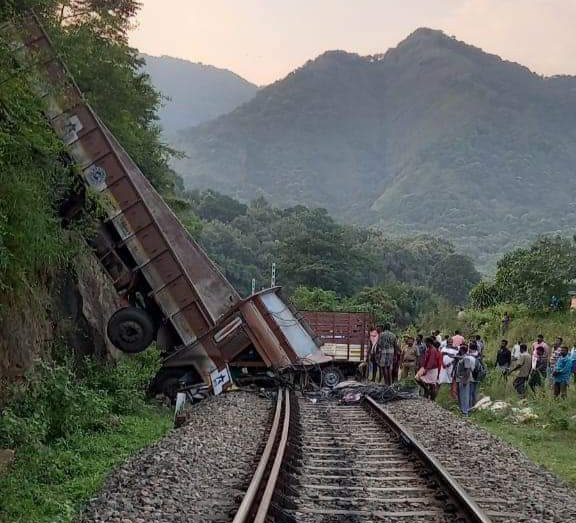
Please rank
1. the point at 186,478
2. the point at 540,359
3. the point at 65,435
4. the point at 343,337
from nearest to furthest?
the point at 186,478
the point at 65,435
the point at 540,359
the point at 343,337

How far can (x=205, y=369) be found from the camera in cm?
1617

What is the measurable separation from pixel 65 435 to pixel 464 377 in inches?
321

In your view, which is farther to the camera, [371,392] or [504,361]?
[504,361]

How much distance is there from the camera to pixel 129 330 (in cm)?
1573

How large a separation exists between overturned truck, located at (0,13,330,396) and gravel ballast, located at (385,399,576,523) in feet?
16.0

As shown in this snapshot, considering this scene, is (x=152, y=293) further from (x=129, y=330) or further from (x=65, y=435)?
(x=65, y=435)

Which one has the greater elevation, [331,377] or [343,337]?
[343,337]

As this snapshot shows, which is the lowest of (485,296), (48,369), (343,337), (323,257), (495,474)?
(495,474)

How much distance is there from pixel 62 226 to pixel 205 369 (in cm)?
443

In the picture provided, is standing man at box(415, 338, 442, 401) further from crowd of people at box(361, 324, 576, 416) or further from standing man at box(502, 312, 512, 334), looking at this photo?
standing man at box(502, 312, 512, 334)

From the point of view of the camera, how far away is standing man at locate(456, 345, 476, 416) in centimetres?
1427

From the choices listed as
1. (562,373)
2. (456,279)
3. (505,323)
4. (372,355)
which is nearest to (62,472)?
(562,373)

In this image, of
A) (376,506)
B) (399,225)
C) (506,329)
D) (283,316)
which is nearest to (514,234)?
(399,225)

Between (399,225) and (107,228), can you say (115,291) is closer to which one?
(107,228)
